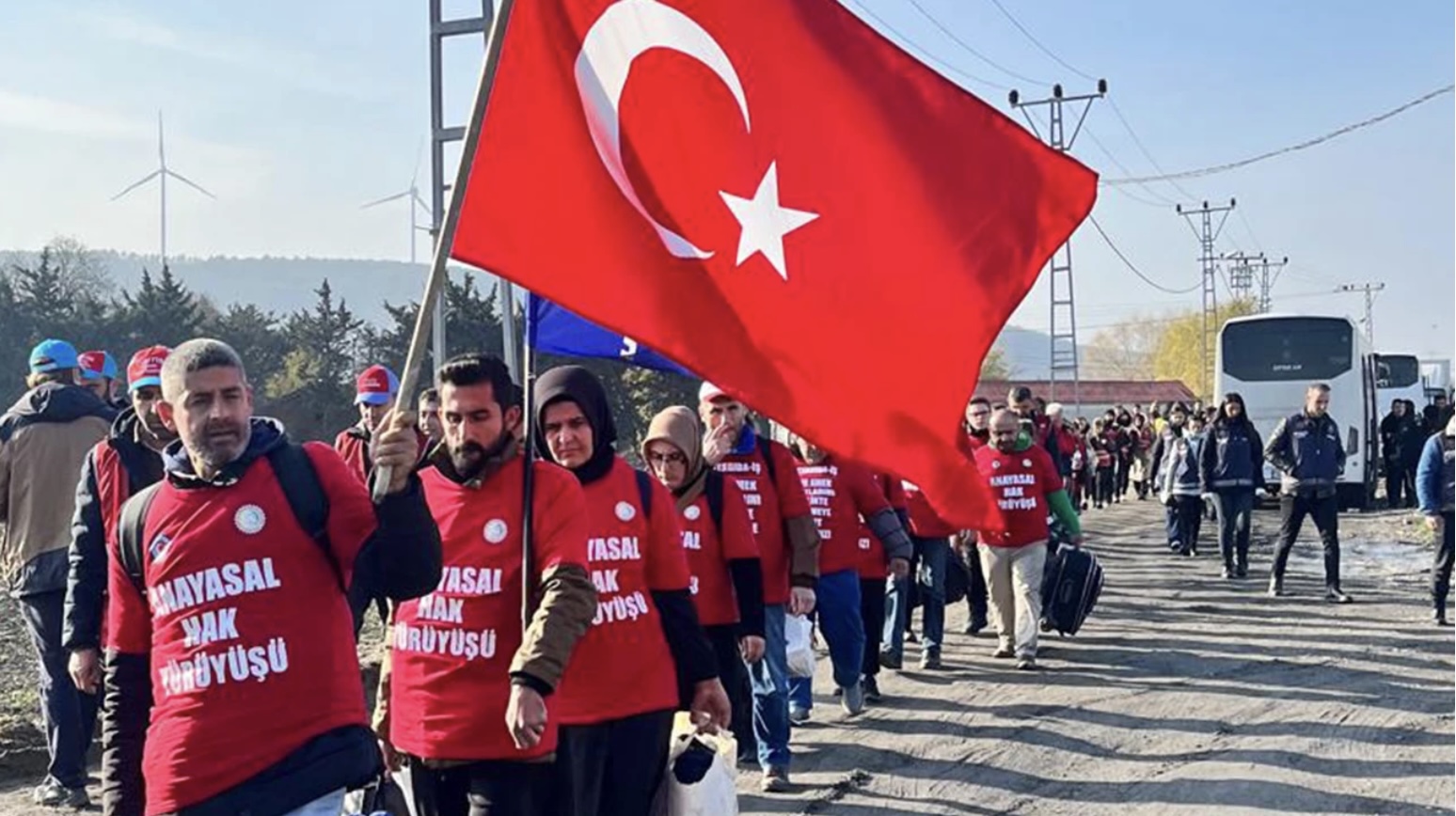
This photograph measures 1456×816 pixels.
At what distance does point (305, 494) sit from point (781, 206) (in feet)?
5.01

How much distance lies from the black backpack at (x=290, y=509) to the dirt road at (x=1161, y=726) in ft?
11.6

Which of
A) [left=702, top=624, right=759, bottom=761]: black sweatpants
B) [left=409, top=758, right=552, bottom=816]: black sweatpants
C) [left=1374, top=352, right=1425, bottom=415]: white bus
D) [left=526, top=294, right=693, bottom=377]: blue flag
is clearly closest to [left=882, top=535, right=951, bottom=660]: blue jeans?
[left=702, top=624, right=759, bottom=761]: black sweatpants

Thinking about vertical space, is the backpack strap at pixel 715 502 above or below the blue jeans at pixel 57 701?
above

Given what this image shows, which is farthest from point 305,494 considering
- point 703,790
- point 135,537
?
point 703,790

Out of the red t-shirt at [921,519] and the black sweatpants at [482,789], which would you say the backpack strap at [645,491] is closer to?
the black sweatpants at [482,789]

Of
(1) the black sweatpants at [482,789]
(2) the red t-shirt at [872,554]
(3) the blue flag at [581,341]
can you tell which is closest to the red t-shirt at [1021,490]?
(2) the red t-shirt at [872,554]

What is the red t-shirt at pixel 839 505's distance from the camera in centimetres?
792

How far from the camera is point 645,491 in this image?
184 inches

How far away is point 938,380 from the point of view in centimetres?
402

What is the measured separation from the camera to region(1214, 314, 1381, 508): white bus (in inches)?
970

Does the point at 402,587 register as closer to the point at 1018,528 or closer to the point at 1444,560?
the point at 1018,528

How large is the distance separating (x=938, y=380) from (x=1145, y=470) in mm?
27926

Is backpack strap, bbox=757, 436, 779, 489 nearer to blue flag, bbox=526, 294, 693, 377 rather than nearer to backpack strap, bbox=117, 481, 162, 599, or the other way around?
blue flag, bbox=526, 294, 693, 377

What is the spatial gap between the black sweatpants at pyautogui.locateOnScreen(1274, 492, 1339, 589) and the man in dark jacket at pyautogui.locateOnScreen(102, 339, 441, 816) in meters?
10.7
